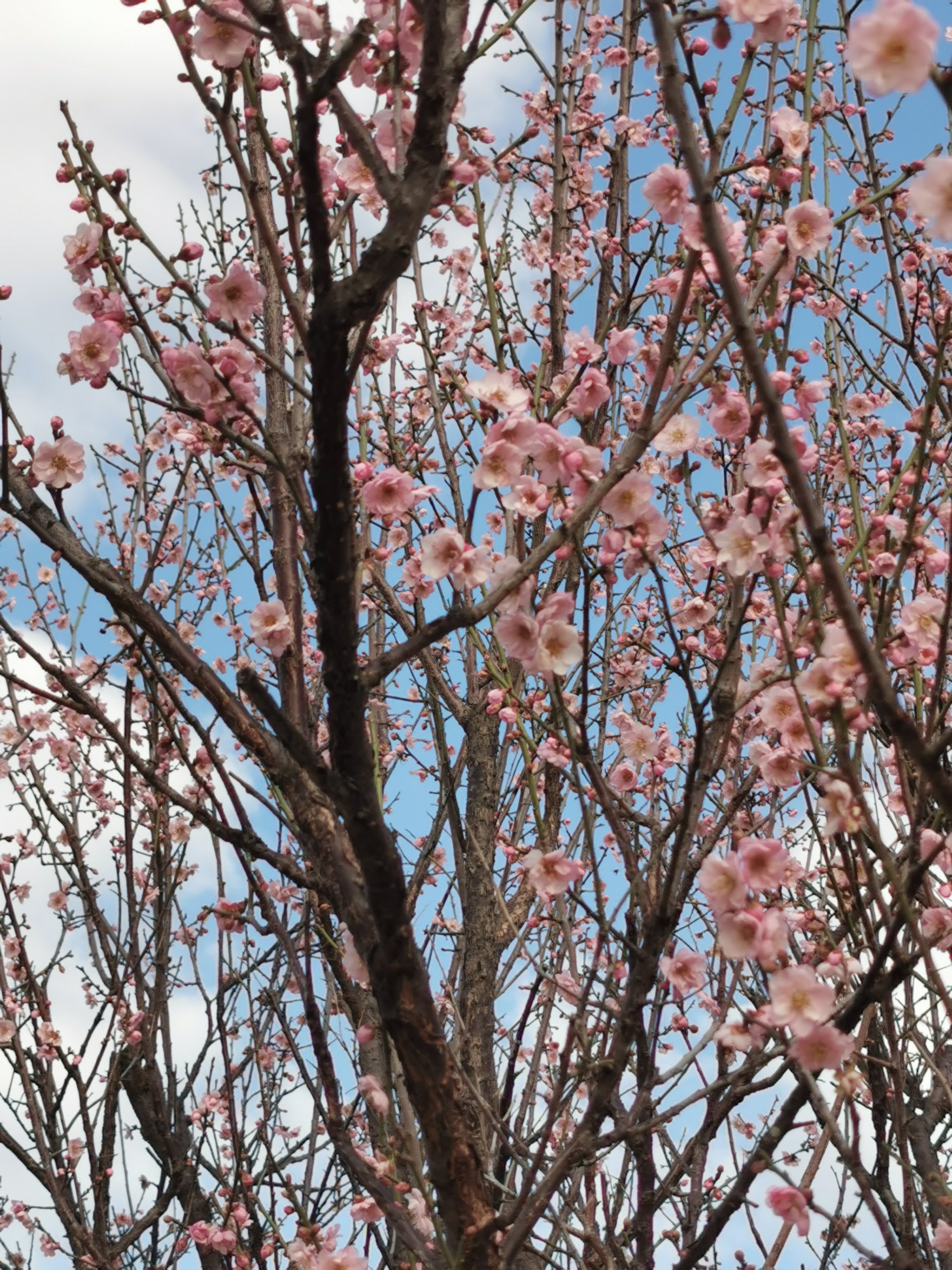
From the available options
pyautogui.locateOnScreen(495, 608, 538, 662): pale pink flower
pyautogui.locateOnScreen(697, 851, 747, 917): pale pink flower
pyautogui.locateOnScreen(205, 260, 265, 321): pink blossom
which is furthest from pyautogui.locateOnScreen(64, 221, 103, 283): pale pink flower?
pyautogui.locateOnScreen(697, 851, 747, 917): pale pink flower

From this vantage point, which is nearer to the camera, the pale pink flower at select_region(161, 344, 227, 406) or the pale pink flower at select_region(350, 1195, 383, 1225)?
the pale pink flower at select_region(161, 344, 227, 406)

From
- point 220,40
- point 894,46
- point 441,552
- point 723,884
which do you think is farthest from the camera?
point 441,552

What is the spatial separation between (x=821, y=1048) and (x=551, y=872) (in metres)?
0.75

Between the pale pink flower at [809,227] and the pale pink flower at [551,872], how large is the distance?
4.64 ft

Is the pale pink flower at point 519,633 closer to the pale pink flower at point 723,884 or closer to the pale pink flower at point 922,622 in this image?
the pale pink flower at point 723,884

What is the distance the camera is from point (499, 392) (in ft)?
7.85

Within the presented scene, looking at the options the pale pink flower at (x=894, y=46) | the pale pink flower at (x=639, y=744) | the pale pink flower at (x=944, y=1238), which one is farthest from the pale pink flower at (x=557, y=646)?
the pale pink flower at (x=944, y=1238)

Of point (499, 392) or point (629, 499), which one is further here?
point (499, 392)

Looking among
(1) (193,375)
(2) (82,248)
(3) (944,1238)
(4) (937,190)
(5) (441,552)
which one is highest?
(2) (82,248)

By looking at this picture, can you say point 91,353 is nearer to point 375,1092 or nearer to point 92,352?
point 92,352

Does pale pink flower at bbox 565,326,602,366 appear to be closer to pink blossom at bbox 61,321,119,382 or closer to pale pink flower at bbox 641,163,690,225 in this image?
pale pink flower at bbox 641,163,690,225

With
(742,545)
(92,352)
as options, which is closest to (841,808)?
(742,545)

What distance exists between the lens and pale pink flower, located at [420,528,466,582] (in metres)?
2.29

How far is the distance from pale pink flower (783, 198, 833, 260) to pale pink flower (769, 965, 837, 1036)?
1.45 meters
